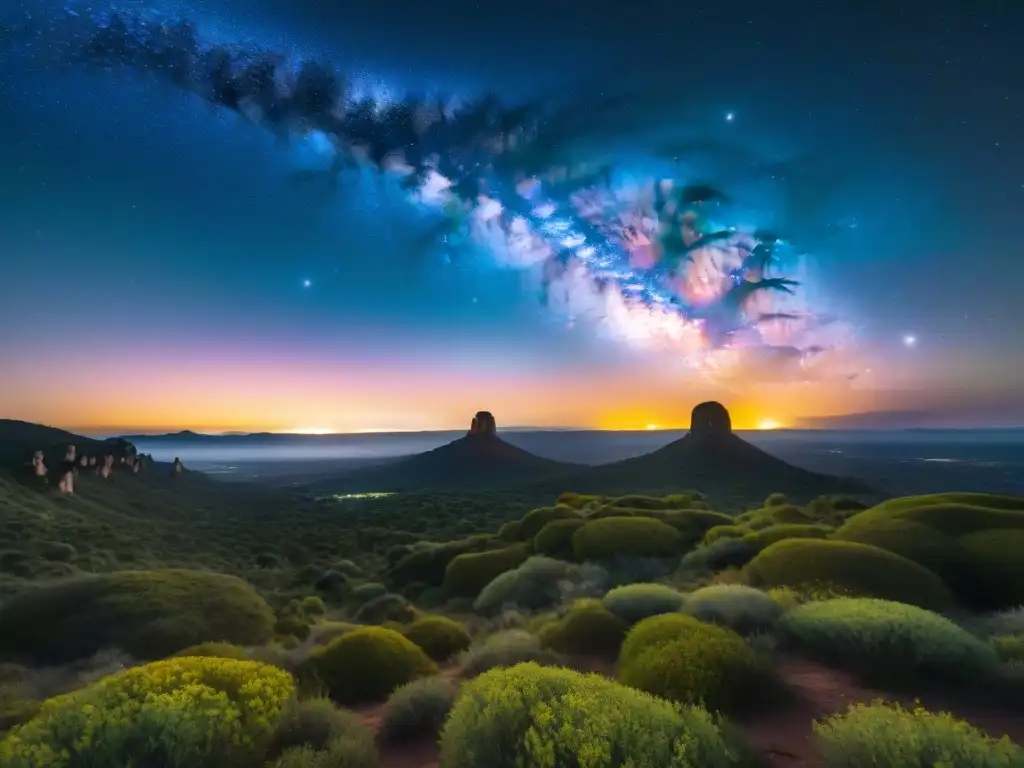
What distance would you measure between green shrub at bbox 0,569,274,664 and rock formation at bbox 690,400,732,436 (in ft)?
317

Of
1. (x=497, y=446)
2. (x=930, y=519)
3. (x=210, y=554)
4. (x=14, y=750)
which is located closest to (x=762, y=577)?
(x=930, y=519)

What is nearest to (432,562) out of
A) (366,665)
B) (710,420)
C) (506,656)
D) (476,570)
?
(476,570)

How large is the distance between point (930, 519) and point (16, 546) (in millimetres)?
40927

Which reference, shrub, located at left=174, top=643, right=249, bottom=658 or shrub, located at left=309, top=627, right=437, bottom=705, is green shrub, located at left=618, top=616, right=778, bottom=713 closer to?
shrub, located at left=309, top=627, right=437, bottom=705

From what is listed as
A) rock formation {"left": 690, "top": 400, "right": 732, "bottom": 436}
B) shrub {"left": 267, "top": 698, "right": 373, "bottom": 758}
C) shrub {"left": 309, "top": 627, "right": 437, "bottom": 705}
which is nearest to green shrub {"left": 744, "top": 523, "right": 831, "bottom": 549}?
shrub {"left": 309, "top": 627, "right": 437, "bottom": 705}

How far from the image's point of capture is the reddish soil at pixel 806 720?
532 cm

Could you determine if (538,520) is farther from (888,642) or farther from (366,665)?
(888,642)

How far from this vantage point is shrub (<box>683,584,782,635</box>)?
8.95m

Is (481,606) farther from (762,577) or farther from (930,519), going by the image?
(930,519)

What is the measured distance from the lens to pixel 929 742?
427 cm

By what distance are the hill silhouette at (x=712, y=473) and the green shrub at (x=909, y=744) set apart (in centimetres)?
7115

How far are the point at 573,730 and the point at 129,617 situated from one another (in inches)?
580

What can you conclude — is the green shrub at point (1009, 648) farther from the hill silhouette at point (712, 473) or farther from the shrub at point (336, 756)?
the hill silhouette at point (712, 473)

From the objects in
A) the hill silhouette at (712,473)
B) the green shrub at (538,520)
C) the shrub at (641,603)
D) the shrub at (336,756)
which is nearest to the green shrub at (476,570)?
the green shrub at (538,520)
